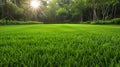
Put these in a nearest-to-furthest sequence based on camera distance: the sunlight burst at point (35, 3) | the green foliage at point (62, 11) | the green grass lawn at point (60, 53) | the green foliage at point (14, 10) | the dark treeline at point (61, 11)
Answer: the green grass lawn at point (60, 53) → the green foliage at point (14, 10) → the dark treeline at point (61, 11) → the sunlight burst at point (35, 3) → the green foliage at point (62, 11)

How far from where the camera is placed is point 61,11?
42750 millimetres

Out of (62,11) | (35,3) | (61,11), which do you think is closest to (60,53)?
(35,3)

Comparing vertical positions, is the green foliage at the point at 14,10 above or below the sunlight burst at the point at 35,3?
below

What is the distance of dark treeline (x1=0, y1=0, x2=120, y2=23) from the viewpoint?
25328 mm

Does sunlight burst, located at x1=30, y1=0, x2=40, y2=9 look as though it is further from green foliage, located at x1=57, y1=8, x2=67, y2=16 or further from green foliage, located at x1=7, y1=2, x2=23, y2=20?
green foliage, located at x1=7, y1=2, x2=23, y2=20

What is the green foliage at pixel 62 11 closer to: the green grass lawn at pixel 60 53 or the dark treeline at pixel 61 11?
the dark treeline at pixel 61 11

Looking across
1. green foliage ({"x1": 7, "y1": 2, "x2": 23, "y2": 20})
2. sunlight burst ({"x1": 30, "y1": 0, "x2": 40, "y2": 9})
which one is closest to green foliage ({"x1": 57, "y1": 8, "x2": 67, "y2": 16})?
sunlight burst ({"x1": 30, "y1": 0, "x2": 40, "y2": 9})

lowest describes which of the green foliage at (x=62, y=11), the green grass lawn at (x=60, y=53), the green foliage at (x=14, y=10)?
the green grass lawn at (x=60, y=53)

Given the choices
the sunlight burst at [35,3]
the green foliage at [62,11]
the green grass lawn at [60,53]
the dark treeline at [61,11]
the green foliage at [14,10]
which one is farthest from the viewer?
the green foliage at [62,11]

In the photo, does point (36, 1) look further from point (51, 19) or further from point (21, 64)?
point (21, 64)

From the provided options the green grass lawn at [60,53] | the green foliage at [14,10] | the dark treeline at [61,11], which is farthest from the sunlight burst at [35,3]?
the green grass lawn at [60,53]

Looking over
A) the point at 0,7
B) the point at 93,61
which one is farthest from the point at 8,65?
the point at 0,7

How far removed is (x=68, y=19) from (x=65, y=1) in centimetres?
866

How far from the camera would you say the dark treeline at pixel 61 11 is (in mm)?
25328
